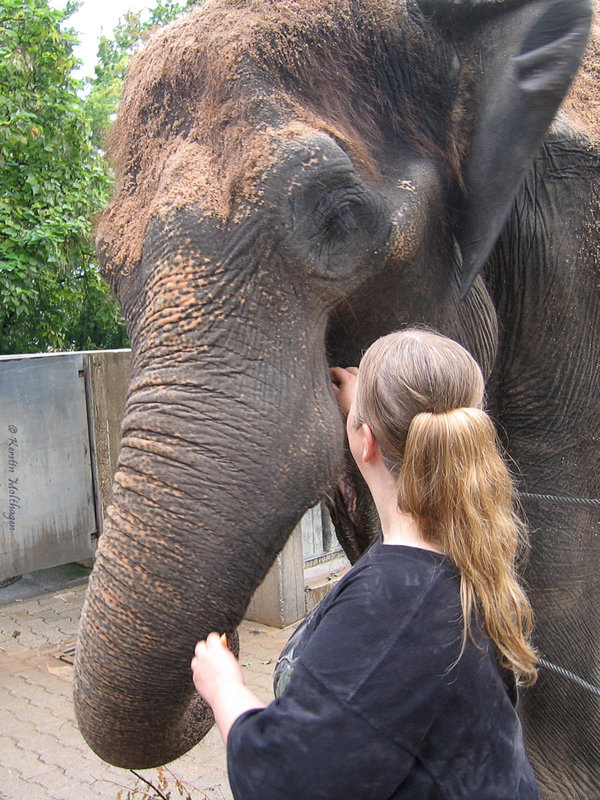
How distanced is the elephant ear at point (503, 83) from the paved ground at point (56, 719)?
7.20 feet

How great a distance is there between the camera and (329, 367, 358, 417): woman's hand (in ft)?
5.97

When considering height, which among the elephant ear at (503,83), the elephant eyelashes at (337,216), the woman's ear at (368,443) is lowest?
the woman's ear at (368,443)

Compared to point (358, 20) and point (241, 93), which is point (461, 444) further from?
point (358, 20)

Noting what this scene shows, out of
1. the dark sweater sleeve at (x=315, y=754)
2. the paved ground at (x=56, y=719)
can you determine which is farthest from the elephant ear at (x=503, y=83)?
the paved ground at (x=56, y=719)

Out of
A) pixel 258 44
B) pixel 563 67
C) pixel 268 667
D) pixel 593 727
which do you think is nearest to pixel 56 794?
pixel 268 667

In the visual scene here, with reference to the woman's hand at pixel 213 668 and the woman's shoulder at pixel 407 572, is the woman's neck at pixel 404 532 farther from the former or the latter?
the woman's hand at pixel 213 668

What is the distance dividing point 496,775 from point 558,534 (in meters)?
1.47

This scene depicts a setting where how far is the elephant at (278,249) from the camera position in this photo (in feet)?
5.05

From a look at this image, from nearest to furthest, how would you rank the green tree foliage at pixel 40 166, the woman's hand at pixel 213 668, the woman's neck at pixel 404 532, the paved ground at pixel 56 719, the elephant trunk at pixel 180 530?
1. the woman's neck at pixel 404 532
2. the woman's hand at pixel 213 668
3. the elephant trunk at pixel 180 530
4. the paved ground at pixel 56 719
5. the green tree foliage at pixel 40 166

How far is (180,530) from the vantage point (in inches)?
59.1

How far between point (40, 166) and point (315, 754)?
7781 mm

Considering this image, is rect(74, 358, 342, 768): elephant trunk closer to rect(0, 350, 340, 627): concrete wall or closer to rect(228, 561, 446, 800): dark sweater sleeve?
rect(228, 561, 446, 800): dark sweater sleeve

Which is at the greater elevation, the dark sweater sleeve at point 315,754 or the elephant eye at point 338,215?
the elephant eye at point 338,215

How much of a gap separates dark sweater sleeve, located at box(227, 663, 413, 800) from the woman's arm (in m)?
0.09
